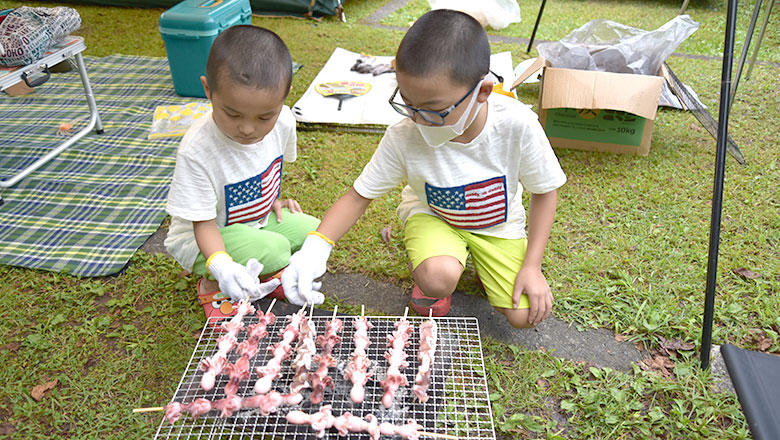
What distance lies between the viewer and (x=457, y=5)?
5188mm

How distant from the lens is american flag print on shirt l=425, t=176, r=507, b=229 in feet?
7.45

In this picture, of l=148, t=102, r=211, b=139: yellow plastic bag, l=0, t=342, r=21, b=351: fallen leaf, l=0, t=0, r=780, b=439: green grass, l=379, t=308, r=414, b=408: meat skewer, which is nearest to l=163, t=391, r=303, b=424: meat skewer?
l=379, t=308, r=414, b=408: meat skewer

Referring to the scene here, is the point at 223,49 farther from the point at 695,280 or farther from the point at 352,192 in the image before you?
the point at 695,280

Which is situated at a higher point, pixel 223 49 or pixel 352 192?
pixel 223 49

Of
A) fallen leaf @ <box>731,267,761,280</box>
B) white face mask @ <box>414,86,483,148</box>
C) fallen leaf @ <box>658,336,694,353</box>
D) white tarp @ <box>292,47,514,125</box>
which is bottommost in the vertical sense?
fallen leaf @ <box>658,336,694,353</box>

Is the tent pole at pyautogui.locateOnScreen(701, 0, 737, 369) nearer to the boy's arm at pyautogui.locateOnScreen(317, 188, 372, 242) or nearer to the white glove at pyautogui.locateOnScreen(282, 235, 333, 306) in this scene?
the boy's arm at pyautogui.locateOnScreen(317, 188, 372, 242)

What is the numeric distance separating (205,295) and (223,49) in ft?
3.78

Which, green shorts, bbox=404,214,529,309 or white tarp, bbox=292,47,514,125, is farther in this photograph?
white tarp, bbox=292,47,514,125

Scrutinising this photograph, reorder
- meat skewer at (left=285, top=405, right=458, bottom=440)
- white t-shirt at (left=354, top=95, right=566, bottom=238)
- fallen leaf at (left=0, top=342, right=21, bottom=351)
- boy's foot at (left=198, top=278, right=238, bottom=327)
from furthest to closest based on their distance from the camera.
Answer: fallen leaf at (left=0, top=342, right=21, bottom=351) → boy's foot at (left=198, top=278, right=238, bottom=327) → white t-shirt at (left=354, top=95, right=566, bottom=238) → meat skewer at (left=285, top=405, right=458, bottom=440)

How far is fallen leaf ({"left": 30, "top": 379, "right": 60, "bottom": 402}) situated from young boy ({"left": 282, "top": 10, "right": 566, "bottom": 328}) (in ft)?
3.72

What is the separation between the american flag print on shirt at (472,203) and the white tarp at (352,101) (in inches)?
79.8

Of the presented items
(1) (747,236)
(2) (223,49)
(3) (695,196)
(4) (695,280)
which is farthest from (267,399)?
(3) (695,196)

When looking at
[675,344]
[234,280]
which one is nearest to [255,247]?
[234,280]

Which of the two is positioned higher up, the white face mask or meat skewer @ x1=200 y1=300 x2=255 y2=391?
the white face mask
